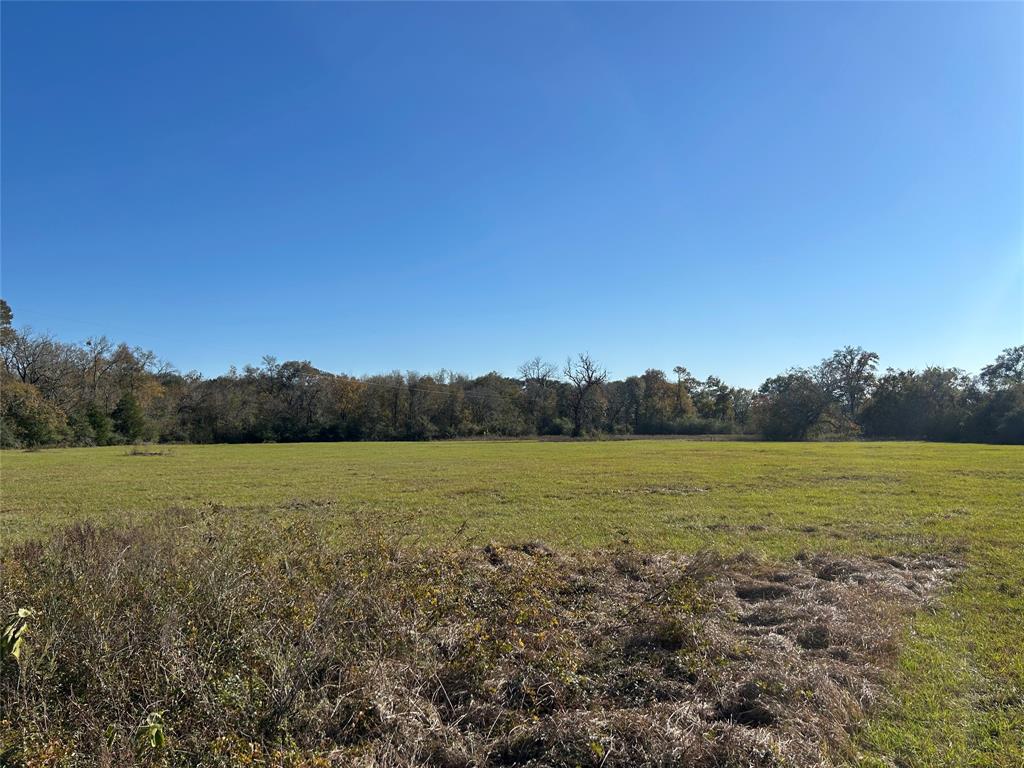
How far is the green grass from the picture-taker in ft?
15.1

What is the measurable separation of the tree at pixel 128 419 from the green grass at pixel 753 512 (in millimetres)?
40339

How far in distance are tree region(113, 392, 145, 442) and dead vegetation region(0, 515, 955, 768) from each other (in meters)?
73.6

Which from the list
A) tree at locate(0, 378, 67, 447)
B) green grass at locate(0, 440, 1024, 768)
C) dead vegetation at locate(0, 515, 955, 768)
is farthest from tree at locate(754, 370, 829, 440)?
tree at locate(0, 378, 67, 447)

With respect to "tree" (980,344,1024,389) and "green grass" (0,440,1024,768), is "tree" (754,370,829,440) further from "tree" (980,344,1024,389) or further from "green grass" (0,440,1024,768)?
"green grass" (0,440,1024,768)

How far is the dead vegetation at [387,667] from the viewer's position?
358 cm

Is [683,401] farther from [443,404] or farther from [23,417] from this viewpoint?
[23,417]

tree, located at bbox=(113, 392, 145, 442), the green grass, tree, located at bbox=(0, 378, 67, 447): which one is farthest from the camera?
tree, located at bbox=(113, 392, 145, 442)

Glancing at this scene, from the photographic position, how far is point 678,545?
10.9 m

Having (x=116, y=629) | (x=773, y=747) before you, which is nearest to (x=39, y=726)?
(x=116, y=629)

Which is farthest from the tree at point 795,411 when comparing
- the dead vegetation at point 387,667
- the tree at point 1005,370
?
the dead vegetation at point 387,667

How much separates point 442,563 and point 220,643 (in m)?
2.94

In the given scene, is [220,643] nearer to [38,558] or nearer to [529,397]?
[38,558]

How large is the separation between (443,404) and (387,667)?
8091 cm

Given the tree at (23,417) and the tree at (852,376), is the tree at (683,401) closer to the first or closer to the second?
the tree at (852,376)
